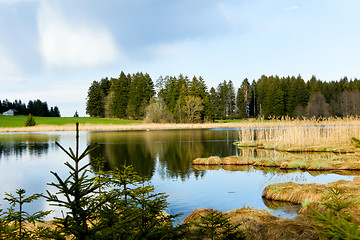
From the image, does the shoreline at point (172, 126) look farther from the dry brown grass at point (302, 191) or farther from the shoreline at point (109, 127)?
the dry brown grass at point (302, 191)

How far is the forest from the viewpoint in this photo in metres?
63.3

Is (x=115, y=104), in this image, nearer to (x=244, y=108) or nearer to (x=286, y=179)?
(x=244, y=108)

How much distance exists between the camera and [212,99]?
7775 centimetres

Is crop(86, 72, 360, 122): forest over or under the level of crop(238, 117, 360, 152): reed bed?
over

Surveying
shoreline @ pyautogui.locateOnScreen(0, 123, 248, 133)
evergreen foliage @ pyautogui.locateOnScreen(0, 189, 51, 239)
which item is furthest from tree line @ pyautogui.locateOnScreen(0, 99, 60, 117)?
evergreen foliage @ pyautogui.locateOnScreen(0, 189, 51, 239)

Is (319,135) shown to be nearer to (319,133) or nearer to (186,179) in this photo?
(319,133)

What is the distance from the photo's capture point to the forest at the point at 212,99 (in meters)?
63.3

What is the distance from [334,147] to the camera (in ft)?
64.4

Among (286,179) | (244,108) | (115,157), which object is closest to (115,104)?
(244,108)

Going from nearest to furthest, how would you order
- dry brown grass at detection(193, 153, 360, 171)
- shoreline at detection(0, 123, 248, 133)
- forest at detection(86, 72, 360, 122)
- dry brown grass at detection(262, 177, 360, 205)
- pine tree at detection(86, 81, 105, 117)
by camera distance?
dry brown grass at detection(262, 177, 360, 205), dry brown grass at detection(193, 153, 360, 171), shoreline at detection(0, 123, 248, 133), forest at detection(86, 72, 360, 122), pine tree at detection(86, 81, 105, 117)

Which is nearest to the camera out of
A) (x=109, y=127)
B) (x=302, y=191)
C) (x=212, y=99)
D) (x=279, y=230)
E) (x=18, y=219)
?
(x=18, y=219)

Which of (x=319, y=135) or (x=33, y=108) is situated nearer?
(x=319, y=135)

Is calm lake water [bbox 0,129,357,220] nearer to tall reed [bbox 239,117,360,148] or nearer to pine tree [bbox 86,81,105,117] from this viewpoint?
tall reed [bbox 239,117,360,148]

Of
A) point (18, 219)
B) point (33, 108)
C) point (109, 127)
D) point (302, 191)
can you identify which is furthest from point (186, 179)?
point (33, 108)
